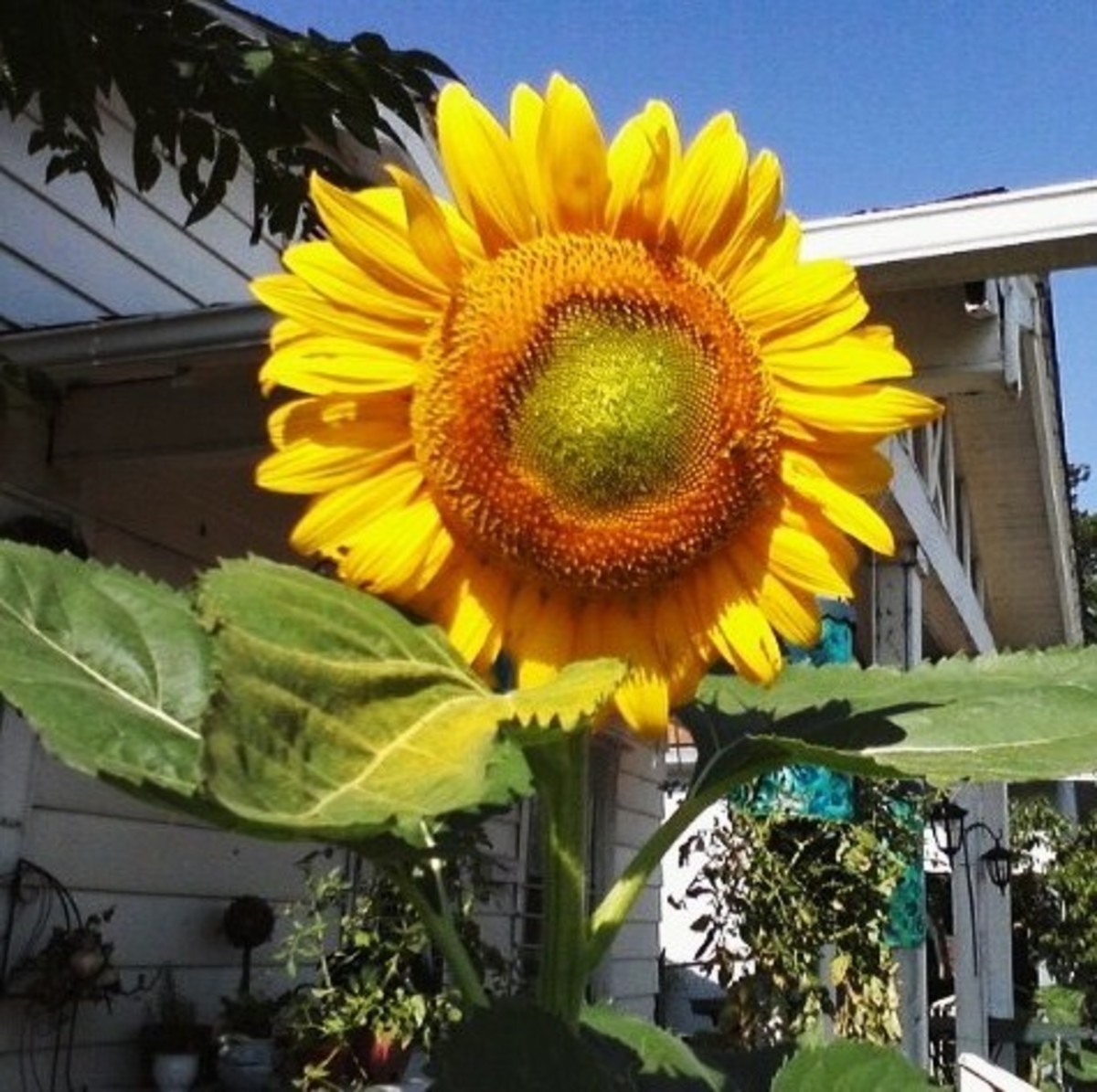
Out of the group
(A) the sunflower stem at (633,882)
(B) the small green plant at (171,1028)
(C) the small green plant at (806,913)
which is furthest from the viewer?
(C) the small green plant at (806,913)

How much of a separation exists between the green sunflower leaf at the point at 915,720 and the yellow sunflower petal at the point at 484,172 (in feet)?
0.76

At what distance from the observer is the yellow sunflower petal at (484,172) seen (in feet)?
1.97

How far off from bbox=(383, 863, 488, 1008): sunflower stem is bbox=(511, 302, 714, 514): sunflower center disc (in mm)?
192

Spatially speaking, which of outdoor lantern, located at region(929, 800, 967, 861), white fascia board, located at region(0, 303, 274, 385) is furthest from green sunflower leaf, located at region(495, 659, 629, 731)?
outdoor lantern, located at region(929, 800, 967, 861)

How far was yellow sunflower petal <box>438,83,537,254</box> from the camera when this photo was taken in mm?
600

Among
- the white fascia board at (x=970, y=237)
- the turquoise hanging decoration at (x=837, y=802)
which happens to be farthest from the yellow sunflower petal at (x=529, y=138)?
the white fascia board at (x=970, y=237)

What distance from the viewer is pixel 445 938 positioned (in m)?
0.68

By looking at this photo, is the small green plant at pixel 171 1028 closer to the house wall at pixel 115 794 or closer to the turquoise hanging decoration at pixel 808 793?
the house wall at pixel 115 794

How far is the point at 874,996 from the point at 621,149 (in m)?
5.80

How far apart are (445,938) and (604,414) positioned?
25 cm

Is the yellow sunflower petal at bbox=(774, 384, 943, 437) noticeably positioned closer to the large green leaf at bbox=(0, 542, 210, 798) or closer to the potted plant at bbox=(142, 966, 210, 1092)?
the large green leaf at bbox=(0, 542, 210, 798)

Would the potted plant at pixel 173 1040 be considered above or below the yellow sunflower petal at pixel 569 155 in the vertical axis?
below

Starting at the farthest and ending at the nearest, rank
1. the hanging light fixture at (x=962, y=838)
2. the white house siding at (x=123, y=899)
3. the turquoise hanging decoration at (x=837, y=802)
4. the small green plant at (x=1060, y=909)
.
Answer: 1. the small green plant at (x=1060, y=909)
2. the hanging light fixture at (x=962, y=838)
3. the white house siding at (x=123, y=899)
4. the turquoise hanging decoration at (x=837, y=802)

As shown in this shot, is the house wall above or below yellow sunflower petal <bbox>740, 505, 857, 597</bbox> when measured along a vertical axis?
above
